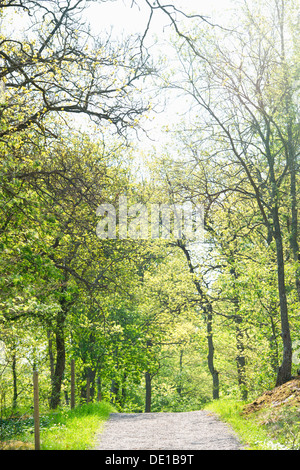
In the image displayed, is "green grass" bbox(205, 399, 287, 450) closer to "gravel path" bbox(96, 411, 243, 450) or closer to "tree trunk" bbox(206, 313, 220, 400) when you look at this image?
"gravel path" bbox(96, 411, 243, 450)

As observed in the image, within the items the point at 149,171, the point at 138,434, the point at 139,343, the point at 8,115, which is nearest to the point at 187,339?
the point at 139,343

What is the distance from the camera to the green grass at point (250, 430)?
704 cm

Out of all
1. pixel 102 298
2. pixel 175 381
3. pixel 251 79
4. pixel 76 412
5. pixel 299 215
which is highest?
pixel 251 79

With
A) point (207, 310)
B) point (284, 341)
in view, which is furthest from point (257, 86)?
point (207, 310)

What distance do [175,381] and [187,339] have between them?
1051cm

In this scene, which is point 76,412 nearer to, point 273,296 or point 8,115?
point 273,296

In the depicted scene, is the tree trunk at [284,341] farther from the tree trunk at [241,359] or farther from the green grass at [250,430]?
the tree trunk at [241,359]

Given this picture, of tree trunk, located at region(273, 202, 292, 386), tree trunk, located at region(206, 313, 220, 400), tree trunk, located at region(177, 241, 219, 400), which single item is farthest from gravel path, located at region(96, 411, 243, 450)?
tree trunk, located at region(206, 313, 220, 400)

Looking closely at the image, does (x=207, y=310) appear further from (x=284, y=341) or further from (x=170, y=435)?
(x=170, y=435)

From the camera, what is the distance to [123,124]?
9414 millimetres

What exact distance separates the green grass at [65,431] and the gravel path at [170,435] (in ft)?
0.92

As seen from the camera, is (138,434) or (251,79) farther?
(251,79)

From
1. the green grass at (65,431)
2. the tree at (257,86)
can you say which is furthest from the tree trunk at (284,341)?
the green grass at (65,431)

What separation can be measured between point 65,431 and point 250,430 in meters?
3.68
